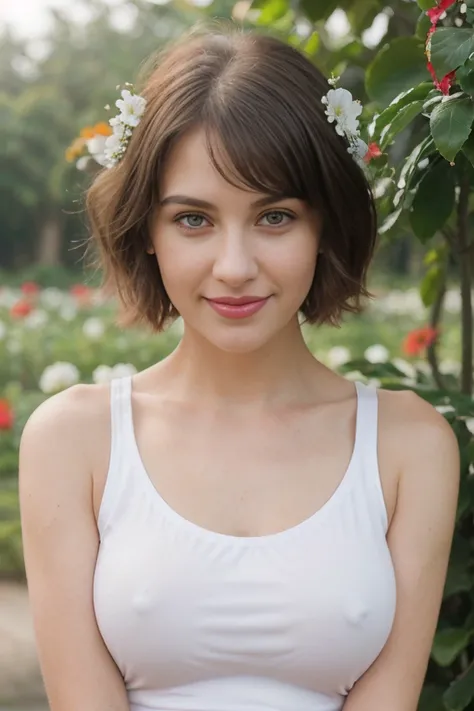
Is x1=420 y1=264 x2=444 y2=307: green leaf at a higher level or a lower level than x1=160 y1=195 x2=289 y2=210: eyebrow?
lower

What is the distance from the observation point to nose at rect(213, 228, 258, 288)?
4.43 ft

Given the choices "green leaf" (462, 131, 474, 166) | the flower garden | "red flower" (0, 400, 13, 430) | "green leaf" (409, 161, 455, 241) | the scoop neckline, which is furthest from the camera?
"red flower" (0, 400, 13, 430)

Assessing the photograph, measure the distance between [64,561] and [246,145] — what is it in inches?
23.4

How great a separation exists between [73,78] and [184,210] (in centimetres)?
2240

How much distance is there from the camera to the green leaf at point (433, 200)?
1513mm

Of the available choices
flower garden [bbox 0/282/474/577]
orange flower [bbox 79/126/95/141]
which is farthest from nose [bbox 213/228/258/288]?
orange flower [bbox 79/126/95/141]

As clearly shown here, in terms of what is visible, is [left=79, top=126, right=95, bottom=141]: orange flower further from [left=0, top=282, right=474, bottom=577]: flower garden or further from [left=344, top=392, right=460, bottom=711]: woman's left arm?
[left=344, top=392, right=460, bottom=711]: woman's left arm

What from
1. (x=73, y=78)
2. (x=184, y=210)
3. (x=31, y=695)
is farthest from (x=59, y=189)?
(x=184, y=210)

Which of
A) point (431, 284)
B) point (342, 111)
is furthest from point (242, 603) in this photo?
point (431, 284)

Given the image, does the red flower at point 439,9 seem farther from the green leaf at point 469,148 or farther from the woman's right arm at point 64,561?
the woman's right arm at point 64,561

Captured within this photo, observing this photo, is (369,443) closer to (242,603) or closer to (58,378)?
(242,603)

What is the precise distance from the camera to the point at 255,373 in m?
1.60

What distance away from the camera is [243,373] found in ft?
5.23

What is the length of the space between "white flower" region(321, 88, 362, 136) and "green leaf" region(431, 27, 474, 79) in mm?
234
